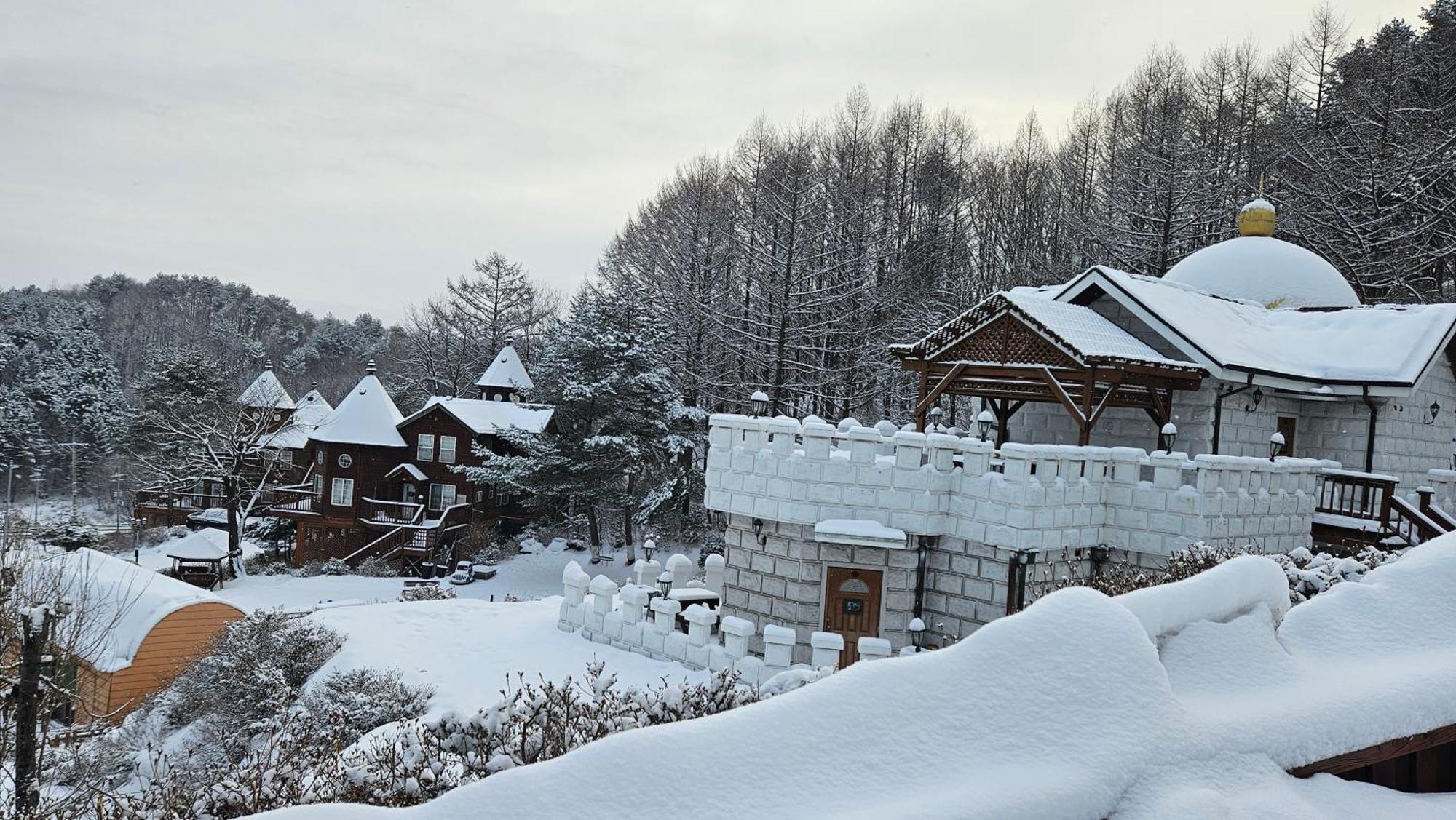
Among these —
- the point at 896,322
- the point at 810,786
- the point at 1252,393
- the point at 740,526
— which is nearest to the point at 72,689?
the point at 740,526

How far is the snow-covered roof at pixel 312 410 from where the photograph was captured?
140 ft

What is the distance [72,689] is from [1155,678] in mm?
16787

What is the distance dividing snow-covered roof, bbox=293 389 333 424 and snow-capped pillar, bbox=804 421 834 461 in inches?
1377

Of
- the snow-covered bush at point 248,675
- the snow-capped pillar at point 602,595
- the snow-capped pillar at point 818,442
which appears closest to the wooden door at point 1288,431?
the snow-capped pillar at point 818,442

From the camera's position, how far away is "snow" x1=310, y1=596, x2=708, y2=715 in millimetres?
12406

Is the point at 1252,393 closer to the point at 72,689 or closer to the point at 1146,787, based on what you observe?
the point at 1146,787

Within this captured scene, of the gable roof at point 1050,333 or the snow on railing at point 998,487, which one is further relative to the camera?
the gable roof at point 1050,333

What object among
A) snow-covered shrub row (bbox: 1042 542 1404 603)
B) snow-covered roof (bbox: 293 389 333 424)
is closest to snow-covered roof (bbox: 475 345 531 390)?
snow-covered roof (bbox: 293 389 333 424)

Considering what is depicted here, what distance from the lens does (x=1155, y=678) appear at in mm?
2367

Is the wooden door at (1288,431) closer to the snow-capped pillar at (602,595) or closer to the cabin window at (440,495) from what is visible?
the snow-capped pillar at (602,595)

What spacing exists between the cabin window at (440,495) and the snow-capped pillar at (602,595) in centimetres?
2100

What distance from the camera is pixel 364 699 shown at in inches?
452

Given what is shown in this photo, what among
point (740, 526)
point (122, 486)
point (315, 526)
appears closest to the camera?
point (740, 526)

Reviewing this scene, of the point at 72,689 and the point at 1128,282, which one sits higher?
the point at 1128,282
